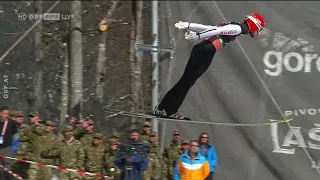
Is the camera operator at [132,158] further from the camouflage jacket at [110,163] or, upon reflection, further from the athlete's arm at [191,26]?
A: the athlete's arm at [191,26]

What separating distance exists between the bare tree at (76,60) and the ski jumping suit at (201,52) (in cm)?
349

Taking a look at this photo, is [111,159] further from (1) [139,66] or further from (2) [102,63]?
(2) [102,63]

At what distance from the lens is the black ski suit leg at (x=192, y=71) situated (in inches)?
233

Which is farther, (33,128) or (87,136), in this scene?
(87,136)

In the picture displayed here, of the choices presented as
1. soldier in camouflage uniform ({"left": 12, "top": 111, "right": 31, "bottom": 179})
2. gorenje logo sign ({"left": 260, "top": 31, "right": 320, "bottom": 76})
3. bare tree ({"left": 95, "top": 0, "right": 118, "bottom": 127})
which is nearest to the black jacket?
soldier in camouflage uniform ({"left": 12, "top": 111, "right": 31, "bottom": 179})

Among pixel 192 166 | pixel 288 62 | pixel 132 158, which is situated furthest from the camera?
pixel 288 62

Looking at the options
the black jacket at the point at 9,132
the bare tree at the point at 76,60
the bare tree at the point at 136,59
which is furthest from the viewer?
the bare tree at the point at 76,60

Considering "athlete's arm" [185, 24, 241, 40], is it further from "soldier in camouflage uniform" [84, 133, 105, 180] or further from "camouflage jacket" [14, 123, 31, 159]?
"camouflage jacket" [14, 123, 31, 159]

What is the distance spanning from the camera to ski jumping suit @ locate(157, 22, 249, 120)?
18.4ft

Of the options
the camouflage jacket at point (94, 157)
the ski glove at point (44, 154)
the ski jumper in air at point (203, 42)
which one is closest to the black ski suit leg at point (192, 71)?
the ski jumper in air at point (203, 42)

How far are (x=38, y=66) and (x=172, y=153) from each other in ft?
12.4

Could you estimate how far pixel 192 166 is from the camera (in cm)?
623

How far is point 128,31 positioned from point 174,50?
9.02 ft

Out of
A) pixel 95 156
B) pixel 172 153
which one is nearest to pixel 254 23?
pixel 172 153
